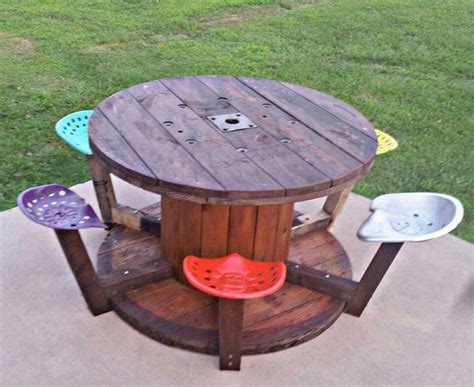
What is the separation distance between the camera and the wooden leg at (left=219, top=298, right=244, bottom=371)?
215cm

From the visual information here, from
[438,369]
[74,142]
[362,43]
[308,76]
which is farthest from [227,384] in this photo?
[362,43]

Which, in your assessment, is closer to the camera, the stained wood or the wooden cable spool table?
the wooden cable spool table

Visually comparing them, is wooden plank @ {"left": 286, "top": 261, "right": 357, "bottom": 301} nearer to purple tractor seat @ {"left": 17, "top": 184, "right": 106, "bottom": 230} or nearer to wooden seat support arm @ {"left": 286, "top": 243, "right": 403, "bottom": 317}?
wooden seat support arm @ {"left": 286, "top": 243, "right": 403, "bottom": 317}

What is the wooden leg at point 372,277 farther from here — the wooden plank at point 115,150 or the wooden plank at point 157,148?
the wooden plank at point 115,150

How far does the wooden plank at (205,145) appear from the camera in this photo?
2006 millimetres

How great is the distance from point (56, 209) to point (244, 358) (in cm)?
102

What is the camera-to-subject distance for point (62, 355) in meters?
2.34

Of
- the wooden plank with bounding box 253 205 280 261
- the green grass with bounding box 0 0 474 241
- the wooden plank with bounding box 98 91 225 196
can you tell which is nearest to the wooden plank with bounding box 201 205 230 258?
the wooden plank with bounding box 253 205 280 261

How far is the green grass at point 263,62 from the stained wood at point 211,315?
1.29m

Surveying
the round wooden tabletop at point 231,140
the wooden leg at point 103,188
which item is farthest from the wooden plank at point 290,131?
the wooden leg at point 103,188

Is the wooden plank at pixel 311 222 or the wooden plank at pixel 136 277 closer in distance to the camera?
→ the wooden plank at pixel 136 277

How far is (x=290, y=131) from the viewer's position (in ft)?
7.97

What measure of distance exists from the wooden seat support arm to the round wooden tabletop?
1.82 feet

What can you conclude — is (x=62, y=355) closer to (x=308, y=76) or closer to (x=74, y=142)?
(x=74, y=142)
